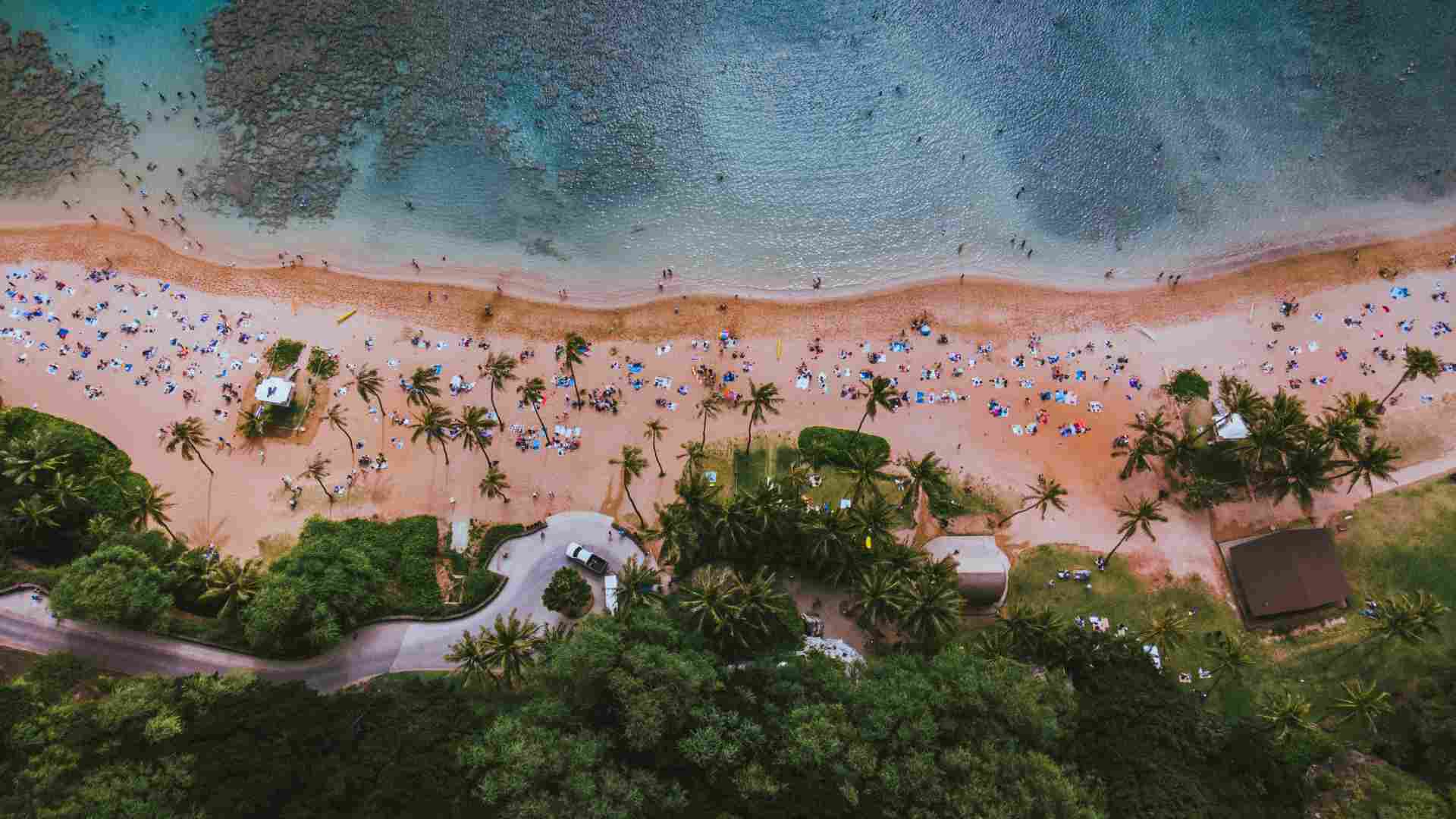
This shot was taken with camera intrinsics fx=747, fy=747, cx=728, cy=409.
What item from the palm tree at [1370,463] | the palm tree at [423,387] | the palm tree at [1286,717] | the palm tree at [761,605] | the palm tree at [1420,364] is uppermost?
the palm tree at [423,387]

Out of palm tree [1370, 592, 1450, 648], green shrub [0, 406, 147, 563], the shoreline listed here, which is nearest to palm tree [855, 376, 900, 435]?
the shoreline

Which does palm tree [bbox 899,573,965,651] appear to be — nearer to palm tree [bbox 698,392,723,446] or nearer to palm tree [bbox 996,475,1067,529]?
palm tree [bbox 996,475,1067,529]

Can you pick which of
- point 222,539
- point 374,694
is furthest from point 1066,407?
point 222,539

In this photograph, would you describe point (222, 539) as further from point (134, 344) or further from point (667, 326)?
point (667, 326)

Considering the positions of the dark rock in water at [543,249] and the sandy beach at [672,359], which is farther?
the dark rock in water at [543,249]

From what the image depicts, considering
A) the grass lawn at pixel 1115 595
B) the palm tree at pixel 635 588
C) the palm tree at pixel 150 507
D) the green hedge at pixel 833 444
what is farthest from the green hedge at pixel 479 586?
the grass lawn at pixel 1115 595

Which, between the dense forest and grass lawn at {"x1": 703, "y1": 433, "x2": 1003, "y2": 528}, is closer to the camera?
the dense forest

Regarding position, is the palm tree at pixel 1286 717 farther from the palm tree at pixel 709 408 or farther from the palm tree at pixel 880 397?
the palm tree at pixel 709 408
